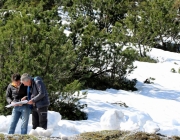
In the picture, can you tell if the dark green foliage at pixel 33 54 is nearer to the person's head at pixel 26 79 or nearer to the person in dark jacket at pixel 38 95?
the person in dark jacket at pixel 38 95

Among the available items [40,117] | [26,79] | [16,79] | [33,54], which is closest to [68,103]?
[33,54]

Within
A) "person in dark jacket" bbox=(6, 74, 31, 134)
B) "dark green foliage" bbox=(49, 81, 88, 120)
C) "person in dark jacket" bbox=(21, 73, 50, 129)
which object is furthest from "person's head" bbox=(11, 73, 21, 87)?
"dark green foliage" bbox=(49, 81, 88, 120)

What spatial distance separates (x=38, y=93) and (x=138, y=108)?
4.68 meters

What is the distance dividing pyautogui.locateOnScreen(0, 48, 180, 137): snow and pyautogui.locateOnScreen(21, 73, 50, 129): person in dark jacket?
0.47 m

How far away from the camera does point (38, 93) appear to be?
5570 millimetres

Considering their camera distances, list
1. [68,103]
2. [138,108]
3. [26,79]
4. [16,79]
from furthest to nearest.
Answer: [138,108] < [68,103] < [16,79] < [26,79]

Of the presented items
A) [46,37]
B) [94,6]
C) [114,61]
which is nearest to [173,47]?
[94,6]

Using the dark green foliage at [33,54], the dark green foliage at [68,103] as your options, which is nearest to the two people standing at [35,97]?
the dark green foliage at [33,54]

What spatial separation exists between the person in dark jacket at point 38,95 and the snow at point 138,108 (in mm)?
470

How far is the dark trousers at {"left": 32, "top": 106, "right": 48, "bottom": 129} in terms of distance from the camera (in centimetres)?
571

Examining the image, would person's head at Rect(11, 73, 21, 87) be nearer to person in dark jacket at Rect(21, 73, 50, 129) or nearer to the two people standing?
the two people standing

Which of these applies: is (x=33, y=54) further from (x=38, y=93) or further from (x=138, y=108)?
(x=138, y=108)

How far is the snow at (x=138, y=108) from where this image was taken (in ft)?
18.5

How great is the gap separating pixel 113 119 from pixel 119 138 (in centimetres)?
165
